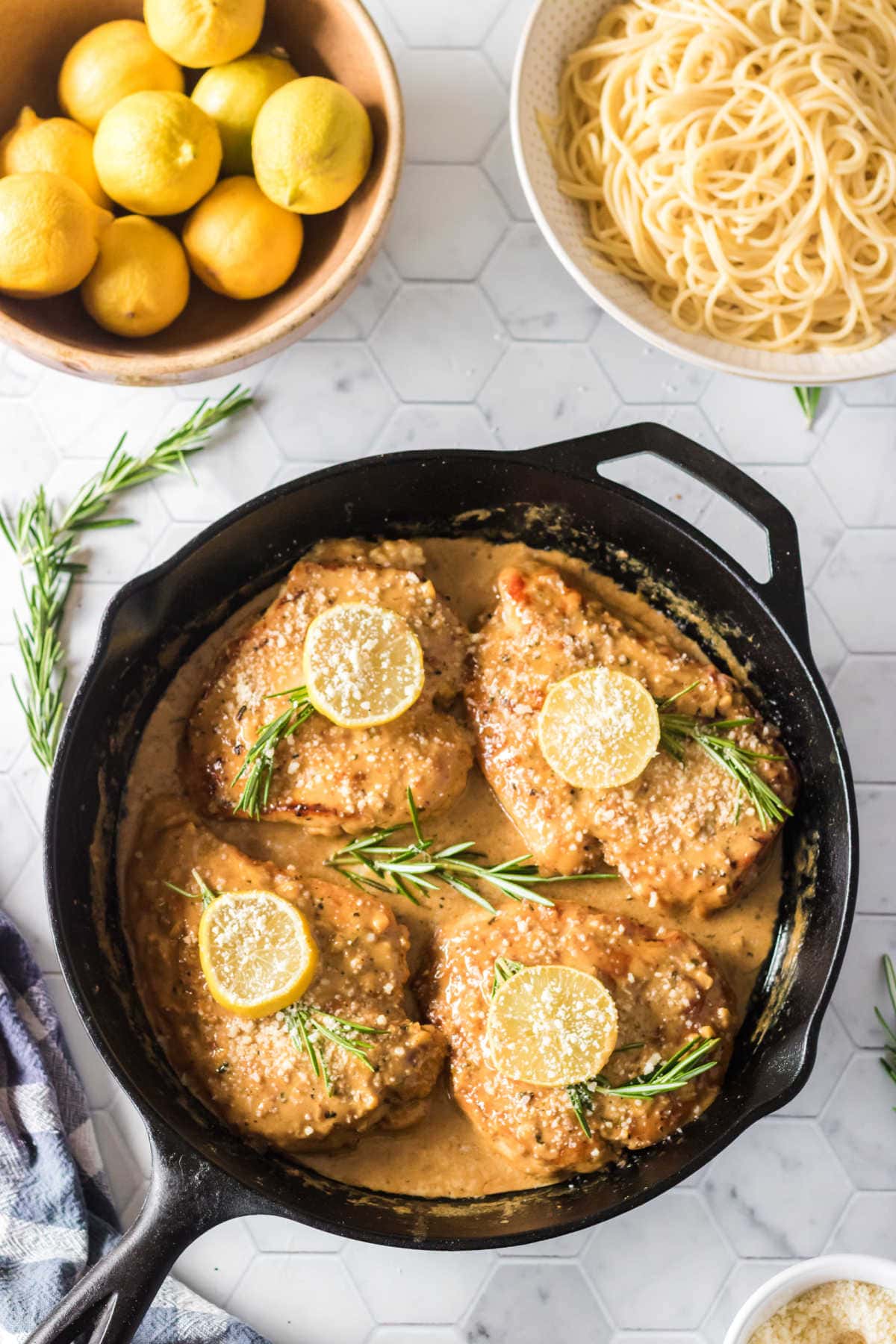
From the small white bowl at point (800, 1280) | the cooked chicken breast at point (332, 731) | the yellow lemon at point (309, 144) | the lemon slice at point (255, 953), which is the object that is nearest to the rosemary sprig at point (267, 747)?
the cooked chicken breast at point (332, 731)

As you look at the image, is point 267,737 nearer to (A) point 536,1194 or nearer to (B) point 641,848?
(B) point 641,848

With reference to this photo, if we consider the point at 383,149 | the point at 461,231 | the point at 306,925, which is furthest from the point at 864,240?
the point at 306,925

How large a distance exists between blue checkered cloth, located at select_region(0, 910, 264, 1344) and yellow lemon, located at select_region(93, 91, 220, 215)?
1.70 m

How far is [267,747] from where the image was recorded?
279 centimetres

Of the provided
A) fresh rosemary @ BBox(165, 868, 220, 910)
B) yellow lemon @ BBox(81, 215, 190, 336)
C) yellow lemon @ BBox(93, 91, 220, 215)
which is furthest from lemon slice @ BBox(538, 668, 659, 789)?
yellow lemon @ BBox(93, 91, 220, 215)

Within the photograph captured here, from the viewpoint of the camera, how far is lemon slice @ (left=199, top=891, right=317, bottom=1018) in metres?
2.63

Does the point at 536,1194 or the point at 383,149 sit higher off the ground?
the point at 383,149

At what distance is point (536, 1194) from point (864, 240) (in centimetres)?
234

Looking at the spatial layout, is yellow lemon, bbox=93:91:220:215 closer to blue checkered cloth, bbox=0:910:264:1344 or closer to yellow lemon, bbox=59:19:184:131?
yellow lemon, bbox=59:19:184:131

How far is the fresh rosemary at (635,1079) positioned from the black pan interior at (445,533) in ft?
0.44

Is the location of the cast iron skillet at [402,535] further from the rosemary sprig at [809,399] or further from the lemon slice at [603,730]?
the rosemary sprig at [809,399]

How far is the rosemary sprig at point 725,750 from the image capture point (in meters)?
2.81

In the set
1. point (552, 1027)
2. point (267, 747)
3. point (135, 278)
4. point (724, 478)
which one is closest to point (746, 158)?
point (724, 478)

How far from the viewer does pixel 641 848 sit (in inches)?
112
